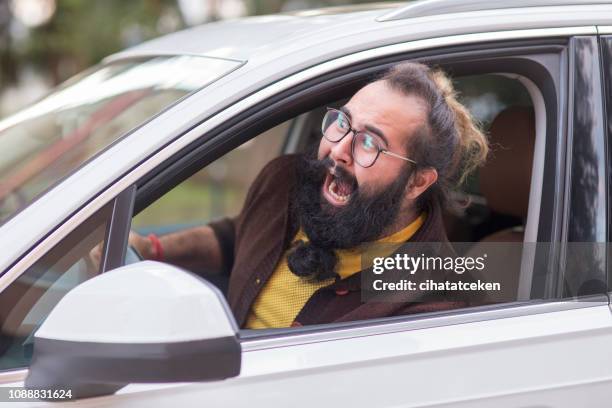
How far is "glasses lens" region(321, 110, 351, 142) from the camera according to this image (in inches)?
83.1

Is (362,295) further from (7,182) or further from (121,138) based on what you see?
(7,182)

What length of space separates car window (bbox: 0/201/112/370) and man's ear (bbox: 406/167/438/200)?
85cm

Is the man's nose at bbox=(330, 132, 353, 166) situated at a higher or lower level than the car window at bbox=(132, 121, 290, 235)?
lower

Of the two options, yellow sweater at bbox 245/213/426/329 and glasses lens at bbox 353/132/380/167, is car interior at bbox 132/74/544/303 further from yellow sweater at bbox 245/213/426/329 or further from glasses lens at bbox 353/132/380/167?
yellow sweater at bbox 245/213/426/329

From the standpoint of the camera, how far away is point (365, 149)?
210cm

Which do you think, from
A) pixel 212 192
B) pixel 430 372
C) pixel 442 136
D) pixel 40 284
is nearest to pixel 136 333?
pixel 40 284

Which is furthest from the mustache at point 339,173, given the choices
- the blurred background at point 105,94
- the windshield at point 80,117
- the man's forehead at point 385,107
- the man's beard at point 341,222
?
the windshield at point 80,117

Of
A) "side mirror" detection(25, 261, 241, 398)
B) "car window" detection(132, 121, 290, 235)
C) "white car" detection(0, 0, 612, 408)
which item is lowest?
"side mirror" detection(25, 261, 241, 398)

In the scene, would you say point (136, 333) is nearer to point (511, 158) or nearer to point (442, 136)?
point (442, 136)

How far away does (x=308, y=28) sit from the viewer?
199 centimetres

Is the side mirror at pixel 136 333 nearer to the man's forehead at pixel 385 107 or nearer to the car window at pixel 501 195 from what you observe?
the car window at pixel 501 195

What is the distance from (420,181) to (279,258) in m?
0.44

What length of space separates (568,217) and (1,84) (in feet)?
34.6

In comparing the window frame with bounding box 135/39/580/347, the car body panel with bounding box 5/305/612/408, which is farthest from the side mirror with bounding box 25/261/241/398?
the window frame with bounding box 135/39/580/347
